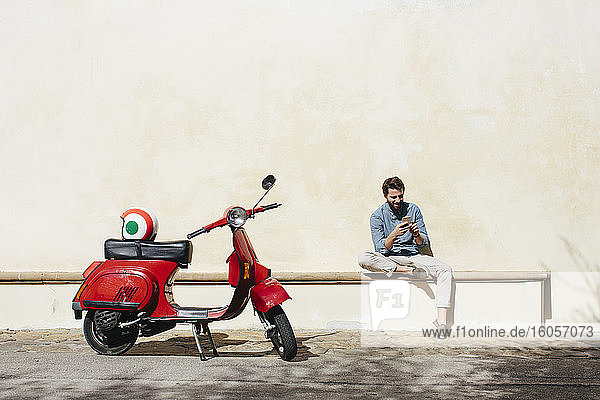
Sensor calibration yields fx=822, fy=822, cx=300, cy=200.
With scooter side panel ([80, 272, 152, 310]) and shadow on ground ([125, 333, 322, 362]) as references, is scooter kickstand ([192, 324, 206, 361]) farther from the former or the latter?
scooter side panel ([80, 272, 152, 310])

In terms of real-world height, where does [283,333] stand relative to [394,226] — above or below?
below

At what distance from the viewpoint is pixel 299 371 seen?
5.40m

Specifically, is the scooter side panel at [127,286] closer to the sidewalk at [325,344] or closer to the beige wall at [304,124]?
the sidewalk at [325,344]

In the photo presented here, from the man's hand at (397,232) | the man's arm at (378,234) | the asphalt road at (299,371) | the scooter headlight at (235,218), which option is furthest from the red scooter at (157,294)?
the man's arm at (378,234)

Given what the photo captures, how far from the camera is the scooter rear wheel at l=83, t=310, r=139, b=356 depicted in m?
6.05

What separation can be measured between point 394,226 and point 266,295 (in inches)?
89.2


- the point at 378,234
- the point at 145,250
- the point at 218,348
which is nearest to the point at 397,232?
the point at 378,234

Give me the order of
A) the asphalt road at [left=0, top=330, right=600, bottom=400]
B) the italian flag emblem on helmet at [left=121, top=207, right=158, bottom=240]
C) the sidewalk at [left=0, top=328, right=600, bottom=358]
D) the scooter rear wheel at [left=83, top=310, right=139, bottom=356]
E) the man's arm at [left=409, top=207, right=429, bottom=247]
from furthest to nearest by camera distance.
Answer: the man's arm at [left=409, top=207, right=429, bottom=247] < the sidewalk at [left=0, top=328, right=600, bottom=358] < the italian flag emblem on helmet at [left=121, top=207, right=158, bottom=240] < the scooter rear wheel at [left=83, top=310, right=139, bottom=356] < the asphalt road at [left=0, top=330, right=600, bottom=400]

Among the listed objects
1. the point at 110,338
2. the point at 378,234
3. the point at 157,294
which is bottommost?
the point at 110,338

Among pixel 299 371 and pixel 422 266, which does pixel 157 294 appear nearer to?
pixel 299 371

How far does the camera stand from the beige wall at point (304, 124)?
7.89 metres

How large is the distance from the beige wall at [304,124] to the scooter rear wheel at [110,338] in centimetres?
192

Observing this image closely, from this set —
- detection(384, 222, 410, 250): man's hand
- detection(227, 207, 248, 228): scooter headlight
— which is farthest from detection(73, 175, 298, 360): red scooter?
detection(384, 222, 410, 250): man's hand

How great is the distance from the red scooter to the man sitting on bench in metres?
1.83
